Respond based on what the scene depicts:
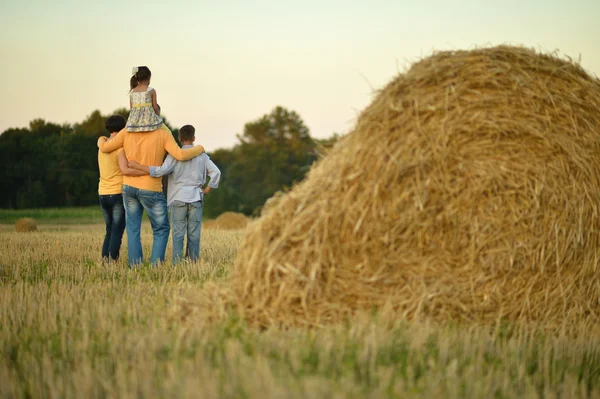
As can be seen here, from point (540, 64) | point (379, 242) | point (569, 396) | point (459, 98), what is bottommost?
point (569, 396)

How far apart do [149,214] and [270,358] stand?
16.4 ft

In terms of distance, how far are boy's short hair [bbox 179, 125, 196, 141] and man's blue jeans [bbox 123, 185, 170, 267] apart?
819mm

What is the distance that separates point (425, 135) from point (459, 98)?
485 millimetres

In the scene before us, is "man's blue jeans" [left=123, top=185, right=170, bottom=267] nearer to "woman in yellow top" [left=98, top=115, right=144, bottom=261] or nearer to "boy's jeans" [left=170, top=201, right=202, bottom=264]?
"boy's jeans" [left=170, top=201, right=202, bottom=264]

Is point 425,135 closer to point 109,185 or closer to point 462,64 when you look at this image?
point 462,64

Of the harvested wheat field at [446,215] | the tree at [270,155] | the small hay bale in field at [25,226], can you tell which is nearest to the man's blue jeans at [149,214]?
the harvested wheat field at [446,215]

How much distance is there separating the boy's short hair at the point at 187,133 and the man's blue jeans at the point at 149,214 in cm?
82

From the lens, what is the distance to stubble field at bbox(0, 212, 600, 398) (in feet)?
10.9

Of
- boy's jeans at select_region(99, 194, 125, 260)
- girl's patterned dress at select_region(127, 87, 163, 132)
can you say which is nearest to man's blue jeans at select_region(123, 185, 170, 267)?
boy's jeans at select_region(99, 194, 125, 260)

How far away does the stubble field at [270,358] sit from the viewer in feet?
10.9

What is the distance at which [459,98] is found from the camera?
202 inches

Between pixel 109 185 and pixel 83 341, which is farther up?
pixel 109 185

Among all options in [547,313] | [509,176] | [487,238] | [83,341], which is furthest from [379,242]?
[83,341]

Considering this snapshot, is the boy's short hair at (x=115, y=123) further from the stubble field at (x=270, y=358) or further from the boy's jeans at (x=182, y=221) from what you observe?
the stubble field at (x=270, y=358)
